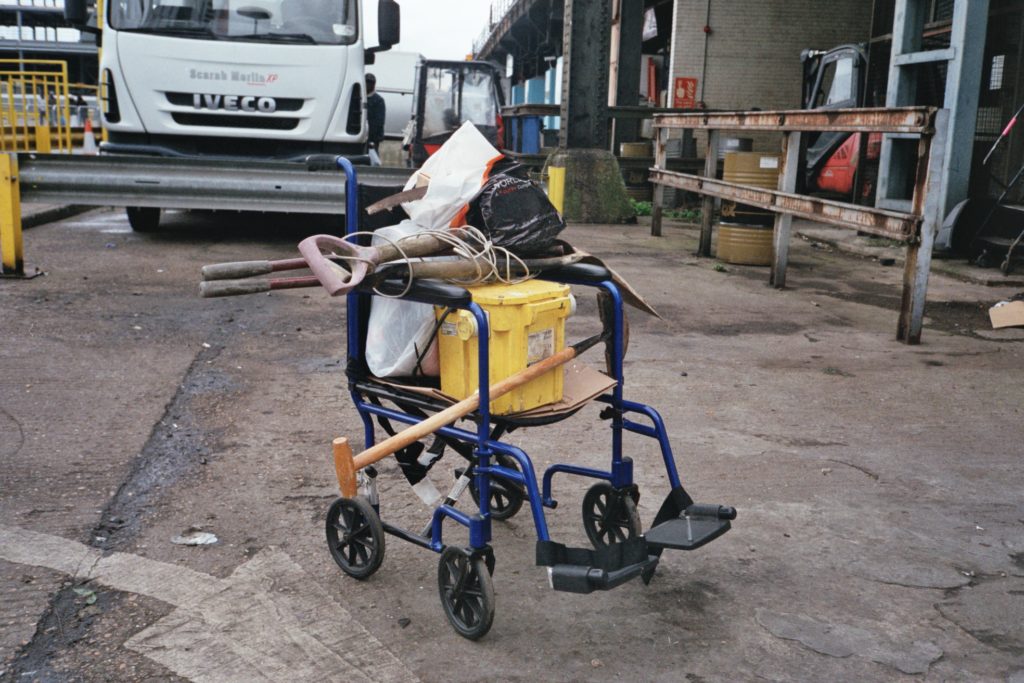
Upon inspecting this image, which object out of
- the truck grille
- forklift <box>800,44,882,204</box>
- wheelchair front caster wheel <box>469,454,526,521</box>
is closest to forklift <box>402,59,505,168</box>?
forklift <box>800,44,882,204</box>

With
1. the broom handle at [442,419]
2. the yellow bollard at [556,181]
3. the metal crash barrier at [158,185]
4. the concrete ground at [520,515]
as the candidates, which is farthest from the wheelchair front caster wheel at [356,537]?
the yellow bollard at [556,181]

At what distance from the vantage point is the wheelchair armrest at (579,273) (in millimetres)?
3234

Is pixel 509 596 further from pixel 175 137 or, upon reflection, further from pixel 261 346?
pixel 175 137

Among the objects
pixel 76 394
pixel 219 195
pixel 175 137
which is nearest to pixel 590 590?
pixel 76 394

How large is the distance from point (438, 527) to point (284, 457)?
1.44 meters

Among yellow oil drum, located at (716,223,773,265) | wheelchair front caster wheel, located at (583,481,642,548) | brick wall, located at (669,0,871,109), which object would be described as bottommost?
wheelchair front caster wheel, located at (583,481,642,548)

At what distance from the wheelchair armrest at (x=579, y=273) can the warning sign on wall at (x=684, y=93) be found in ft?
52.6

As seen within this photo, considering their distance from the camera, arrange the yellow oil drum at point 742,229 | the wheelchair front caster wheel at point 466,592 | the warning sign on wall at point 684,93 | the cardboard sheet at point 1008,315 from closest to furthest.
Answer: the wheelchair front caster wheel at point 466,592 < the cardboard sheet at point 1008,315 < the yellow oil drum at point 742,229 < the warning sign on wall at point 684,93

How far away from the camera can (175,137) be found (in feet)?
32.1

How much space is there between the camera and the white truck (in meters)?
9.51

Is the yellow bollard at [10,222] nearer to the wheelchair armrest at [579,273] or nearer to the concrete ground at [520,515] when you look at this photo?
the concrete ground at [520,515]

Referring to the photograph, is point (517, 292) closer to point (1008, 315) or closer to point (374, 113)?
point (1008, 315)

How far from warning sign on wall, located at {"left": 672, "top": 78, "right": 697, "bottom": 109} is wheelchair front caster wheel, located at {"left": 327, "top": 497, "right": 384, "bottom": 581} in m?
16.4

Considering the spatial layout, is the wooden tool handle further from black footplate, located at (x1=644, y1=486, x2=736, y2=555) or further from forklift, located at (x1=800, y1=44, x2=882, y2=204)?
forklift, located at (x1=800, y1=44, x2=882, y2=204)
